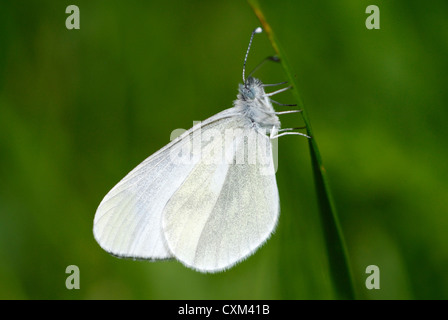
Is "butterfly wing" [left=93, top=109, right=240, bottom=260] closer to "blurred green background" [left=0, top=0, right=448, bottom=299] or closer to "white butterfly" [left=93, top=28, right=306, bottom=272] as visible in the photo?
"white butterfly" [left=93, top=28, right=306, bottom=272]

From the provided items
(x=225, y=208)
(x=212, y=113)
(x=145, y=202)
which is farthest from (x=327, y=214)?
(x=212, y=113)

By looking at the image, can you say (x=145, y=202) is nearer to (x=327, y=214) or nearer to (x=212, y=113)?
(x=212, y=113)

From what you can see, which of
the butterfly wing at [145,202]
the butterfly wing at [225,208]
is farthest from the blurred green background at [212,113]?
the butterfly wing at [145,202]

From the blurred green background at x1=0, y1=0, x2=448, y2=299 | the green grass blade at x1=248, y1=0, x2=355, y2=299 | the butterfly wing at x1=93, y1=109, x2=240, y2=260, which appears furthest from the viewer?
the blurred green background at x1=0, y1=0, x2=448, y2=299

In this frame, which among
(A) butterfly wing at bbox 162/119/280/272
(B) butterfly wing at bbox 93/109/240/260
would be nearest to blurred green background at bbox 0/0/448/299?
(A) butterfly wing at bbox 162/119/280/272

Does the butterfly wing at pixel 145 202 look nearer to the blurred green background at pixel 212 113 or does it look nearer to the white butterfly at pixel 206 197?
the white butterfly at pixel 206 197

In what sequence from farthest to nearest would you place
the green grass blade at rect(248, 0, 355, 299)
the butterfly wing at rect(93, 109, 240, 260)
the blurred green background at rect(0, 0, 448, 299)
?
1. the blurred green background at rect(0, 0, 448, 299)
2. the butterfly wing at rect(93, 109, 240, 260)
3. the green grass blade at rect(248, 0, 355, 299)

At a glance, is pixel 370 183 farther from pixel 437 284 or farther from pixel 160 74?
pixel 160 74
